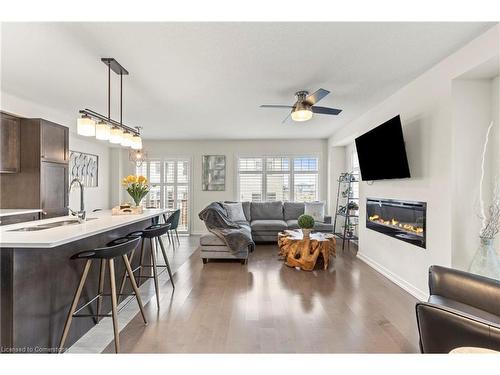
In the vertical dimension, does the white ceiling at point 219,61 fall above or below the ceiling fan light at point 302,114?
above

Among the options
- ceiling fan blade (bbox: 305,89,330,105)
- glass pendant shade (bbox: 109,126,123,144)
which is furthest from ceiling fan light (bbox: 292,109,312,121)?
glass pendant shade (bbox: 109,126,123,144)

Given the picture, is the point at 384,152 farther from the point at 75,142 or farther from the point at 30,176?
the point at 75,142

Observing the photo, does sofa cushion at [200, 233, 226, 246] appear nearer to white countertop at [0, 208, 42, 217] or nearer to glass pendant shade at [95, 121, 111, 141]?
glass pendant shade at [95, 121, 111, 141]

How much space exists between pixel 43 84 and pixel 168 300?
3039mm

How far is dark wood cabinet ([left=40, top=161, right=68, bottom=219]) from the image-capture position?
399 cm

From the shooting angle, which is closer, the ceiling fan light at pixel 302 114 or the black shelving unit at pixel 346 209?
the ceiling fan light at pixel 302 114

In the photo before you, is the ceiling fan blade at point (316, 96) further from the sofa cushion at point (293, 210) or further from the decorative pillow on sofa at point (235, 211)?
the sofa cushion at point (293, 210)

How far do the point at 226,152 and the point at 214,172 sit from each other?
0.62 metres

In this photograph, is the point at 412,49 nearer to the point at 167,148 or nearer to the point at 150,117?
the point at 150,117

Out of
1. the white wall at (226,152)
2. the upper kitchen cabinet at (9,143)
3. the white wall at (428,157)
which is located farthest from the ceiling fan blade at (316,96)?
the upper kitchen cabinet at (9,143)

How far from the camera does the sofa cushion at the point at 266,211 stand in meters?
6.45

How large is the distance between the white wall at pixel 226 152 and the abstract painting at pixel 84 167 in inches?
52.2

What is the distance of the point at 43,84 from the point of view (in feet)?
10.7

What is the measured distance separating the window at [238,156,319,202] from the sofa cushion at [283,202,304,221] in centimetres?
49
